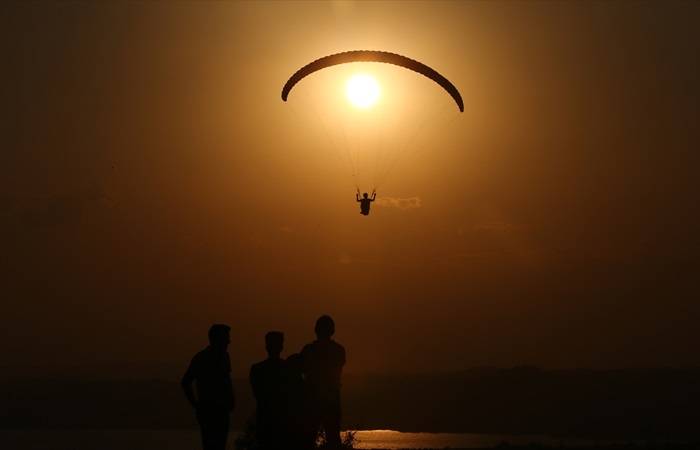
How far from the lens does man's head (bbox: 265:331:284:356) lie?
452 inches

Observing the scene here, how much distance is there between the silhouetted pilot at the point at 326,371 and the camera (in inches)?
527

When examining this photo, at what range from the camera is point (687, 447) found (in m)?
21.5

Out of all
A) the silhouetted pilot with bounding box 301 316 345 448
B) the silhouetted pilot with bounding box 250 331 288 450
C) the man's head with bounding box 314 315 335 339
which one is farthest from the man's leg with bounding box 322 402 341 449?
the silhouetted pilot with bounding box 250 331 288 450

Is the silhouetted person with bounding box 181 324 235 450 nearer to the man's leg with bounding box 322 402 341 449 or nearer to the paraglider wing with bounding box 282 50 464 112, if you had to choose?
the man's leg with bounding box 322 402 341 449

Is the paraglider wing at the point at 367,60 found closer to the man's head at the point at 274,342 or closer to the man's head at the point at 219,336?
the man's head at the point at 219,336

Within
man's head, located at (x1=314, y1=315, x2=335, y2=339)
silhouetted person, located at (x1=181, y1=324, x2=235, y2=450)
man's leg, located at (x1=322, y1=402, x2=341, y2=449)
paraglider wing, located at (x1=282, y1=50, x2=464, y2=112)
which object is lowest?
man's leg, located at (x1=322, y1=402, x2=341, y2=449)

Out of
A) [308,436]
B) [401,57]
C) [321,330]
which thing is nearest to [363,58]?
[401,57]

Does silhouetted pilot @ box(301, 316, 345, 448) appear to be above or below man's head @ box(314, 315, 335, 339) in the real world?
below

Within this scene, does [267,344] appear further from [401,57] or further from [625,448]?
[401,57]

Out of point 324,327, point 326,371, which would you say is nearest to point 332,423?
point 326,371

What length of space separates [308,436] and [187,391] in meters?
1.96

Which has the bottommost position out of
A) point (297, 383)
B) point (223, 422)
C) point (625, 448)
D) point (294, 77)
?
point (625, 448)

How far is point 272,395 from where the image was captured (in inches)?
454

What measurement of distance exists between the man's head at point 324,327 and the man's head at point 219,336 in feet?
4.64
